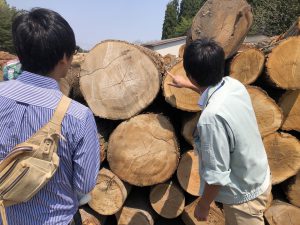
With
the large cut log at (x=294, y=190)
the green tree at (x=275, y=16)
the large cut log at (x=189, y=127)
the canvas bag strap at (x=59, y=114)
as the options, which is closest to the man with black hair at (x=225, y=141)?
the canvas bag strap at (x=59, y=114)

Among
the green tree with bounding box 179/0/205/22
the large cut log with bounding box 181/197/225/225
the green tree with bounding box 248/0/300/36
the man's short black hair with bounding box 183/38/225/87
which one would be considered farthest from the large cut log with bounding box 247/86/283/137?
the green tree with bounding box 179/0/205/22

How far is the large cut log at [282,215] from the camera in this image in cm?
328

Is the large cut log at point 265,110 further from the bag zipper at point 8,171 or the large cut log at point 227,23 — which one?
the bag zipper at point 8,171

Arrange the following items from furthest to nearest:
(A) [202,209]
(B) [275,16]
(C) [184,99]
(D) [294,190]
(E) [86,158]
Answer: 1. (B) [275,16]
2. (D) [294,190]
3. (C) [184,99]
4. (A) [202,209]
5. (E) [86,158]

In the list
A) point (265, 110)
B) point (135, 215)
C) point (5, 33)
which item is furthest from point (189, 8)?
point (135, 215)

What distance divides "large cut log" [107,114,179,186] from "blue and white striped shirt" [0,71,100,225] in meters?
1.59

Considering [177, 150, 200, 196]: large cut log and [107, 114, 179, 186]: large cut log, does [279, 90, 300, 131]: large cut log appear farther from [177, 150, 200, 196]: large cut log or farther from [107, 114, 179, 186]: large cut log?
[107, 114, 179, 186]: large cut log

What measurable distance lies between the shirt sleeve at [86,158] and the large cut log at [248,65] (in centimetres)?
204

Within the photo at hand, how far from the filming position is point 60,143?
4.33 ft

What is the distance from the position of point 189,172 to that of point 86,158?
1.93 m

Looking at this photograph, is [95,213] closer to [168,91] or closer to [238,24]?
[168,91]

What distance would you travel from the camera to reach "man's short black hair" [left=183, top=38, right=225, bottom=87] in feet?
6.31

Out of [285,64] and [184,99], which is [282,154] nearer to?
[285,64]

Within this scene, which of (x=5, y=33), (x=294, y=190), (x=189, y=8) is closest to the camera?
(x=294, y=190)
